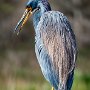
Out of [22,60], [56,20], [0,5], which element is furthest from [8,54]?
[56,20]

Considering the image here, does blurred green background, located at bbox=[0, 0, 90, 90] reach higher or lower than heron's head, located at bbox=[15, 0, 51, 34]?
lower

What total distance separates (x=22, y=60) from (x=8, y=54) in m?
→ 0.55

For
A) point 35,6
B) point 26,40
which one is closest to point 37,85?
point 26,40

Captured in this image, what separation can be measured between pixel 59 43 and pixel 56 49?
2.5 inches

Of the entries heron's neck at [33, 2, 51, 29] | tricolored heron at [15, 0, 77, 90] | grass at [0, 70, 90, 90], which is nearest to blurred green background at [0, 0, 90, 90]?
grass at [0, 70, 90, 90]

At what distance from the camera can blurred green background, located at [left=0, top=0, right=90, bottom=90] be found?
687 inches

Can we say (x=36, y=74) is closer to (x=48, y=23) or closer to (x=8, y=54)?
(x=8, y=54)

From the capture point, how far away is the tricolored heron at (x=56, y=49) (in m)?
6.16

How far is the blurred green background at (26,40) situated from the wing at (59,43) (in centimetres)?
876

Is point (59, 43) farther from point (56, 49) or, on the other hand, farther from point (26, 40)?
point (26, 40)

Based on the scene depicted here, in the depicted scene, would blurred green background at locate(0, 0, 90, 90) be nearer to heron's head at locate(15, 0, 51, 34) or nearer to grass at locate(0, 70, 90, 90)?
grass at locate(0, 70, 90, 90)

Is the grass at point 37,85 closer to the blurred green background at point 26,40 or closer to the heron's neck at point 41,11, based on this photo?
the blurred green background at point 26,40

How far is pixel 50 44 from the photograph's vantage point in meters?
6.24

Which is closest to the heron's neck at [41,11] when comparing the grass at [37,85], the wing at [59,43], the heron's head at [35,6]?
the heron's head at [35,6]
